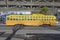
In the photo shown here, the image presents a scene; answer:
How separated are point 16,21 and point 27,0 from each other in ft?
181

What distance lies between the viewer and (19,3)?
77062 millimetres

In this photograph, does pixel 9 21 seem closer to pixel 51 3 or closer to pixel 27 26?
pixel 27 26

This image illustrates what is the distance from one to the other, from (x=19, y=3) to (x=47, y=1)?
1069 centimetres

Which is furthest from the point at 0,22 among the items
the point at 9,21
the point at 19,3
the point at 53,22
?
the point at 19,3

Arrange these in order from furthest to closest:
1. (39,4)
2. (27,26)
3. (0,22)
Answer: (39,4), (0,22), (27,26)

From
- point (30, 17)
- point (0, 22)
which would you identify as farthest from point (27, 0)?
point (30, 17)

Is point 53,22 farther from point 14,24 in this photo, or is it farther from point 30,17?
point 14,24

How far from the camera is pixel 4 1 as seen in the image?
7844cm

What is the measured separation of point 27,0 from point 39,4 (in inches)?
217

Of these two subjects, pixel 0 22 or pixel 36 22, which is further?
pixel 0 22

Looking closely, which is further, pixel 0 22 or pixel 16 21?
pixel 0 22

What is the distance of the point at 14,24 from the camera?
977 inches

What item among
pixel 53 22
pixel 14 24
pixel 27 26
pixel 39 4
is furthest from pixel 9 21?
pixel 39 4

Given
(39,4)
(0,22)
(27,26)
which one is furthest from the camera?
(39,4)
